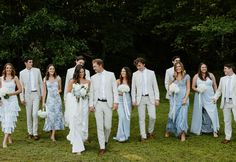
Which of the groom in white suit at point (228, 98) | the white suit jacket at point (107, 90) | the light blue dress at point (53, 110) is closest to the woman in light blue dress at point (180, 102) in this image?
the groom in white suit at point (228, 98)

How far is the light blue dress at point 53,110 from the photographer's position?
11.7m

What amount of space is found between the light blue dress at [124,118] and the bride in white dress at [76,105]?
59.0 inches

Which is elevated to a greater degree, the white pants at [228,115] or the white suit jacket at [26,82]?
the white suit jacket at [26,82]

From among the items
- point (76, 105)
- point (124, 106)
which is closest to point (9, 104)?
point (76, 105)

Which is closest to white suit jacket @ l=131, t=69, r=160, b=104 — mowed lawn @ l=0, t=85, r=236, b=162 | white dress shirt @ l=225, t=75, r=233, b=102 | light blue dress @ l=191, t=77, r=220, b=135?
mowed lawn @ l=0, t=85, r=236, b=162

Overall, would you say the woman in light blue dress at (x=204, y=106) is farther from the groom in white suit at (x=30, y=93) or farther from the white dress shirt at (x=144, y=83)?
the groom in white suit at (x=30, y=93)

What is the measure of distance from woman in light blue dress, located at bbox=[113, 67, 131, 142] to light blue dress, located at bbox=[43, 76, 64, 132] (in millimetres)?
1582

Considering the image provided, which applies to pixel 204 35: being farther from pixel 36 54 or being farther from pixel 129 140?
pixel 129 140

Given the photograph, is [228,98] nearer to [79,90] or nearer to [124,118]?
[124,118]

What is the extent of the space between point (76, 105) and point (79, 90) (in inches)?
14.8

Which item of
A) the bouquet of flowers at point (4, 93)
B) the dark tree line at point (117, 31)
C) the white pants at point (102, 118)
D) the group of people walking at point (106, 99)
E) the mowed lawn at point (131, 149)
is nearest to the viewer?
the mowed lawn at point (131, 149)

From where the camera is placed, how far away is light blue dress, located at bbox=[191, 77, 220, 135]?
40.1 feet

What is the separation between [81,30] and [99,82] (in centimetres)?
1831

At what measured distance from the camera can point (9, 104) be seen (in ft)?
36.4
